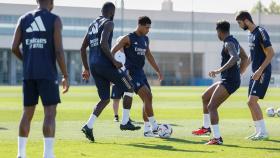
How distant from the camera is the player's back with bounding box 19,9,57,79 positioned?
8.16m

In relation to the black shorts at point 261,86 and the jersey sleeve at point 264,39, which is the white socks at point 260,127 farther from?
the jersey sleeve at point 264,39

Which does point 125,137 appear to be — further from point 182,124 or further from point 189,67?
point 189,67

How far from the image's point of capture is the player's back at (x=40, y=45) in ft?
26.8

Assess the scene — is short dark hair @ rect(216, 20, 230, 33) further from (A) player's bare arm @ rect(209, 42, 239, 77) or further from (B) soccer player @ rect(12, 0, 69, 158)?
(B) soccer player @ rect(12, 0, 69, 158)

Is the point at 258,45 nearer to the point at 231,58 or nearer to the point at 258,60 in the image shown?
the point at 258,60

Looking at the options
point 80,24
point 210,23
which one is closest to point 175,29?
point 210,23

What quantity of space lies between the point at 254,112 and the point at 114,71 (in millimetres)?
2719

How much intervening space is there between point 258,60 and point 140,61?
2165mm

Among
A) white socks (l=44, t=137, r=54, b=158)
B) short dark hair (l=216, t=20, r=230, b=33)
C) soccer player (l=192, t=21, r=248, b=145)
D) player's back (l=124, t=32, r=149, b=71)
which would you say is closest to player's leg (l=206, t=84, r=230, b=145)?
soccer player (l=192, t=21, r=248, b=145)

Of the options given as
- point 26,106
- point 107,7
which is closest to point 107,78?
point 107,7

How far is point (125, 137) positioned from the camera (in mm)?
12109

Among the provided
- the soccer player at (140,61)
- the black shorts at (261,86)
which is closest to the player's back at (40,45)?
the soccer player at (140,61)

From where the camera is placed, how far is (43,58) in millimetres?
8172

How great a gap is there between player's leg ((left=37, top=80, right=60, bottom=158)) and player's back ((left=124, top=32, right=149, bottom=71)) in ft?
14.1
